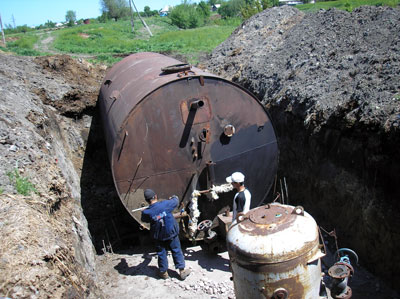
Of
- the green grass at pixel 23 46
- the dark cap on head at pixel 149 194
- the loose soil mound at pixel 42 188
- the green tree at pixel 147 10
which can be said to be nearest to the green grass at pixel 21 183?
the loose soil mound at pixel 42 188

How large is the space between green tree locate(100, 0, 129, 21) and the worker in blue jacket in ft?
283

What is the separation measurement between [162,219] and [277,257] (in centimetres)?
A: 210

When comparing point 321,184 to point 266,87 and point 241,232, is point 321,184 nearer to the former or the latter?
A: point 241,232

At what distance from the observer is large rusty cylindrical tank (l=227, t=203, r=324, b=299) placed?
144 inches

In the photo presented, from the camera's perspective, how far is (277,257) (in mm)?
3625

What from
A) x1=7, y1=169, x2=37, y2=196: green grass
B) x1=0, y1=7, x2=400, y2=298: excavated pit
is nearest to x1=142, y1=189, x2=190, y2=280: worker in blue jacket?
x1=0, y1=7, x2=400, y2=298: excavated pit

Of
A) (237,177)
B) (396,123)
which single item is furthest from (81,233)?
(396,123)

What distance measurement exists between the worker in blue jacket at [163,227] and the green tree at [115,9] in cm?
8633

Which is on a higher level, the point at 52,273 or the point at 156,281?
the point at 52,273

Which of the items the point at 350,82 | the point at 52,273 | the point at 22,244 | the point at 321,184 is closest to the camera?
the point at 52,273

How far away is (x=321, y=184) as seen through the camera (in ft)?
21.1

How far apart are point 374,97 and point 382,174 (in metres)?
1.43

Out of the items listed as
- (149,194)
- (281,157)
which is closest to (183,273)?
(149,194)

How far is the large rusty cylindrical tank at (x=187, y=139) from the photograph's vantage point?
5.19 metres
